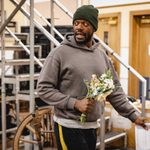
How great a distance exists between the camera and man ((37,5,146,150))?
179 cm

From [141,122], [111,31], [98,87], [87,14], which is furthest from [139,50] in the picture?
[98,87]

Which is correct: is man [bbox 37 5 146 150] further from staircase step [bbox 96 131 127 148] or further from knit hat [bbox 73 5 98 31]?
staircase step [bbox 96 131 127 148]

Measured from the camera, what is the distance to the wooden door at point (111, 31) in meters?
5.66

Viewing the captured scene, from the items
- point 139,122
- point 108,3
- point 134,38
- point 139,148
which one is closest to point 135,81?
point 134,38

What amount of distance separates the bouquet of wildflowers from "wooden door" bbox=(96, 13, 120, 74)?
12.6ft

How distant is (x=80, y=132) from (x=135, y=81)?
394 centimetres

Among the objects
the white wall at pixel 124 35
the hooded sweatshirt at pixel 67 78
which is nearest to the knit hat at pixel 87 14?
the hooded sweatshirt at pixel 67 78

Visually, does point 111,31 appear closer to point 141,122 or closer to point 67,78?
point 141,122

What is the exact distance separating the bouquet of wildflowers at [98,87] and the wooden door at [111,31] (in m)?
3.85

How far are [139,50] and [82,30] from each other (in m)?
4.06

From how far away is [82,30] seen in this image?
1.84 m

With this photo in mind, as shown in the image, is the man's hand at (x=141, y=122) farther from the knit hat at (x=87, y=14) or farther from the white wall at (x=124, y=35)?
the white wall at (x=124, y=35)

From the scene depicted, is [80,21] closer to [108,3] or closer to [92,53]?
[92,53]

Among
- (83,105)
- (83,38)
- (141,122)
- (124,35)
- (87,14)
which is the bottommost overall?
(141,122)
